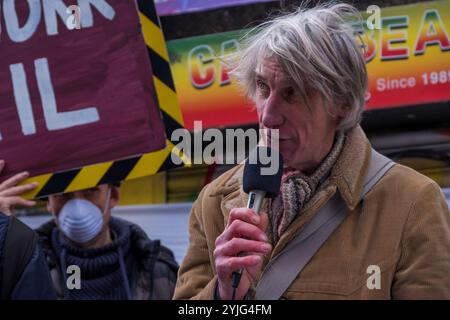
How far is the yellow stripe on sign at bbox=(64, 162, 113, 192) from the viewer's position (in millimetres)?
3521

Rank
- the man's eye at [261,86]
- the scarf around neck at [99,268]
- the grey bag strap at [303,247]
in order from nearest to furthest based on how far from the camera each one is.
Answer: the grey bag strap at [303,247] → the man's eye at [261,86] → the scarf around neck at [99,268]

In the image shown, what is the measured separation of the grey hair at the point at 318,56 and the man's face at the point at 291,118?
2 cm

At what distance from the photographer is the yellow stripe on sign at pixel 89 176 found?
3521mm

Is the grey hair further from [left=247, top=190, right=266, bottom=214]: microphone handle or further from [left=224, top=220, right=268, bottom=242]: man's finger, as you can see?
[left=224, top=220, right=268, bottom=242]: man's finger

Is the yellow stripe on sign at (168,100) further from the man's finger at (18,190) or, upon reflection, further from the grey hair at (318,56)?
the grey hair at (318,56)

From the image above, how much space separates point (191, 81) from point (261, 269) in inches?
103

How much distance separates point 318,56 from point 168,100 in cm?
149

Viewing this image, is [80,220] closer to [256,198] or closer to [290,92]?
[290,92]

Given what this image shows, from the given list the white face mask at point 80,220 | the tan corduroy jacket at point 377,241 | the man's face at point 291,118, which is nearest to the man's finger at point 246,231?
the tan corduroy jacket at point 377,241

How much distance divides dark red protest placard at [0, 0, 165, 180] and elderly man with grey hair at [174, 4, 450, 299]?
1.06 meters
